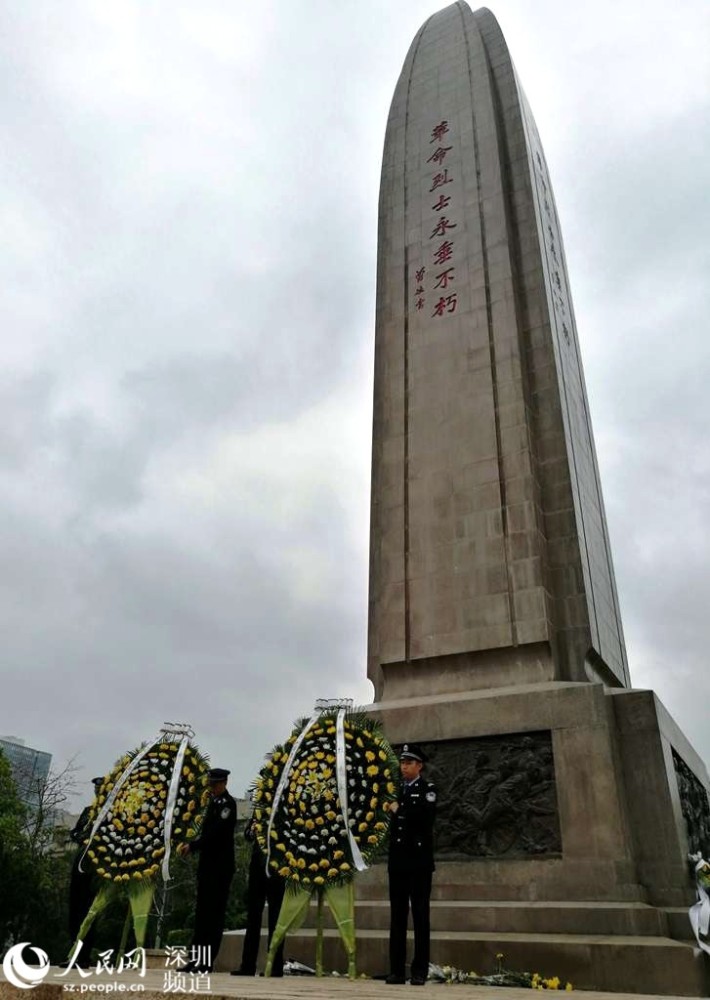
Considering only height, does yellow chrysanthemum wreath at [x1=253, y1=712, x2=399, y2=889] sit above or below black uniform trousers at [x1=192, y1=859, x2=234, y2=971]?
above

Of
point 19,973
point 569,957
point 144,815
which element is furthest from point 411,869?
point 19,973

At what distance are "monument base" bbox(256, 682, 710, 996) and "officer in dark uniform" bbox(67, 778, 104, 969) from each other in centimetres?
208

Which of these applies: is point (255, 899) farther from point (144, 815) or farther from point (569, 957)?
point (569, 957)

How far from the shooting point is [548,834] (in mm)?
7820

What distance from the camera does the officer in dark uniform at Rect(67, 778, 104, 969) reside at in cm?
614

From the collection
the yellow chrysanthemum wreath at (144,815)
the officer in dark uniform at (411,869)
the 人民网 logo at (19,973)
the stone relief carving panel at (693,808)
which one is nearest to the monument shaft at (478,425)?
the stone relief carving panel at (693,808)

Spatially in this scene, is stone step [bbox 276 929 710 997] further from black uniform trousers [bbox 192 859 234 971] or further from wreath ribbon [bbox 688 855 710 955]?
black uniform trousers [bbox 192 859 234 971]

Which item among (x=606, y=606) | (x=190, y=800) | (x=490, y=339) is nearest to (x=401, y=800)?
(x=190, y=800)

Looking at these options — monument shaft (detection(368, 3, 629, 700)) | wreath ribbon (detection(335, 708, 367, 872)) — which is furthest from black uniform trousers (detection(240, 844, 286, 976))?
monument shaft (detection(368, 3, 629, 700))

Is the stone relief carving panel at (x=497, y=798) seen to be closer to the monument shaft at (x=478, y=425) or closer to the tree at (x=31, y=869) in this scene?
the monument shaft at (x=478, y=425)

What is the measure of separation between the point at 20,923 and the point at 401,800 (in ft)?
81.9

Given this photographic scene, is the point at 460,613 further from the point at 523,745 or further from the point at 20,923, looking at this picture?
the point at 20,923

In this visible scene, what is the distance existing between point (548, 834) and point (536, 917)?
2.96ft

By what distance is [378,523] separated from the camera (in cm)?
1146
